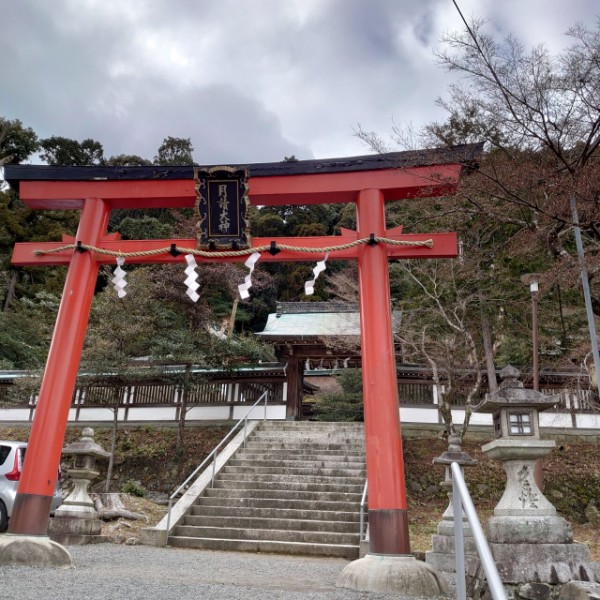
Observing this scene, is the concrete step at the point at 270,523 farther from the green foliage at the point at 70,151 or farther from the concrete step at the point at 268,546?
the green foliage at the point at 70,151

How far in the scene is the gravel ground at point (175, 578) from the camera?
387 cm

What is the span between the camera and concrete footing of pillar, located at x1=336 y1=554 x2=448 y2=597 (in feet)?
14.2

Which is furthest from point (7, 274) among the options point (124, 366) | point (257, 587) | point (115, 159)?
point (257, 587)

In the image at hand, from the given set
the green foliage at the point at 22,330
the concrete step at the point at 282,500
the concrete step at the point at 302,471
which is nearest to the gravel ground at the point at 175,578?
the concrete step at the point at 282,500

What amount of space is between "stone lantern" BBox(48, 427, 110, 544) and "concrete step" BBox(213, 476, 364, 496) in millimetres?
2479

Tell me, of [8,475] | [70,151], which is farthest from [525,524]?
[70,151]

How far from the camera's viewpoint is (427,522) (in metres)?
11.2

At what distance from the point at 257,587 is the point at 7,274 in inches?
1048

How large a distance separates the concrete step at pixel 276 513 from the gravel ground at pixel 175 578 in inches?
56.8

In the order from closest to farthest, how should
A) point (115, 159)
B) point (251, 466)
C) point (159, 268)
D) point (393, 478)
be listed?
point (393, 478), point (251, 466), point (159, 268), point (115, 159)

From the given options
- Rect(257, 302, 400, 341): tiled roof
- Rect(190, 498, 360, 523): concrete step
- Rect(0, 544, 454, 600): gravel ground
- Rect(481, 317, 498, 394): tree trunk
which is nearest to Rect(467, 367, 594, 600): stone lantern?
Rect(0, 544, 454, 600): gravel ground

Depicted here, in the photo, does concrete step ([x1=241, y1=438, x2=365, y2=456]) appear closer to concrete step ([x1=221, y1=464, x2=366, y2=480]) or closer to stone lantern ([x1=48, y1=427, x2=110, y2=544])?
concrete step ([x1=221, y1=464, x2=366, y2=480])

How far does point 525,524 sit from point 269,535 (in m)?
4.93

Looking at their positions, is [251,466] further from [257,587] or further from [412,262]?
[412,262]
